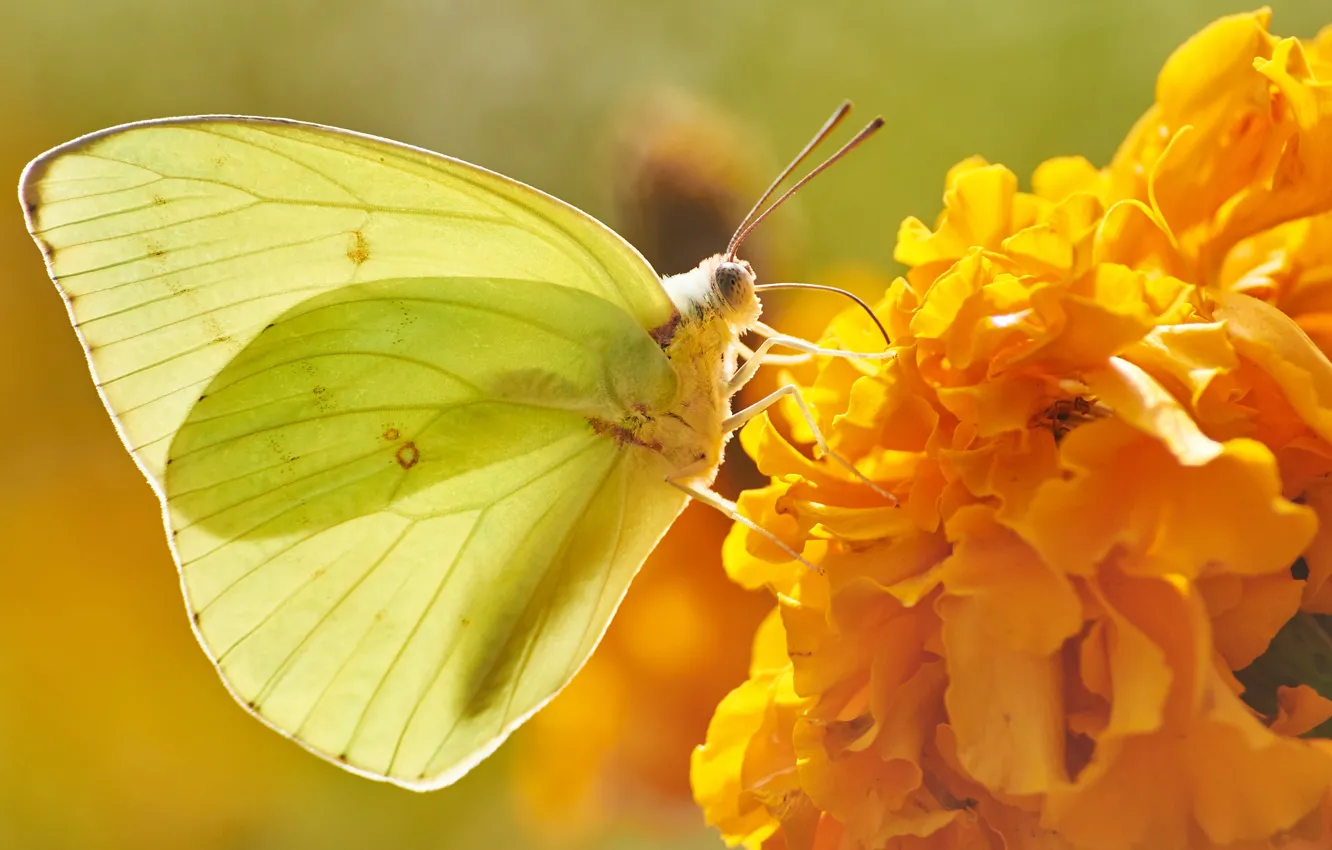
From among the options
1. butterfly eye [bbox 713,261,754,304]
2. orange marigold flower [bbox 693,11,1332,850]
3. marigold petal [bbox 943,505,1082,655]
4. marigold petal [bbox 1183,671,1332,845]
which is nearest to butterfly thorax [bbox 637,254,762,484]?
butterfly eye [bbox 713,261,754,304]

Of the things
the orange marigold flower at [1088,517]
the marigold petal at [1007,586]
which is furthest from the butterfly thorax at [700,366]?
the marigold petal at [1007,586]

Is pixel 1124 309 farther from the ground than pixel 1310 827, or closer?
farther from the ground

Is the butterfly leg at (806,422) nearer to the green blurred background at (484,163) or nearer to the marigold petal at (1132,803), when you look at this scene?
the marigold petal at (1132,803)

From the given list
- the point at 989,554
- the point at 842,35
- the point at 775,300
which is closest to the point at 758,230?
the point at 775,300

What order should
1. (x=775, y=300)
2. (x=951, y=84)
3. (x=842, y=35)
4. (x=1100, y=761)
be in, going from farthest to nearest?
(x=842, y=35), (x=951, y=84), (x=775, y=300), (x=1100, y=761)

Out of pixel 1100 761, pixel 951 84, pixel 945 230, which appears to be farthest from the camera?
pixel 951 84

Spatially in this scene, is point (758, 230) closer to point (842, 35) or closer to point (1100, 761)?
point (842, 35)
